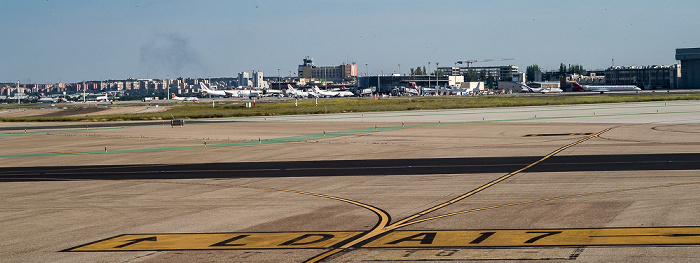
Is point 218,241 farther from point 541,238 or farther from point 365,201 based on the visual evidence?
point 541,238

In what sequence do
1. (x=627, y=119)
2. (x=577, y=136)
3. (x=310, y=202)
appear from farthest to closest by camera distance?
(x=627, y=119) < (x=577, y=136) < (x=310, y=202)

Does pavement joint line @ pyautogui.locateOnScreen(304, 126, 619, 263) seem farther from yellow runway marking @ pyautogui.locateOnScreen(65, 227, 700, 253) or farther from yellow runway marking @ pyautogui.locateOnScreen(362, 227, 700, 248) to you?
yellow runway marking @ pyautogui.locateOnScreen(362, 227, 700, 248)

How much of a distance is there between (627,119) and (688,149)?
2891 cm

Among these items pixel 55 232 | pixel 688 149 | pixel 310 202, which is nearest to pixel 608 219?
pixel 310 202

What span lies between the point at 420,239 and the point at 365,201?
6.03m

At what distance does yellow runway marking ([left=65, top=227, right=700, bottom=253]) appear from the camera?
15273 mm

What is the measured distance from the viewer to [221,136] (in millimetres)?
55188

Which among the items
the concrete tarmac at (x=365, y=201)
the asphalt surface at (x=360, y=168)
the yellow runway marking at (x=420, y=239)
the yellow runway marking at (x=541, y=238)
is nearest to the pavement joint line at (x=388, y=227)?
the concrete tarmac at (x=365, y=201)

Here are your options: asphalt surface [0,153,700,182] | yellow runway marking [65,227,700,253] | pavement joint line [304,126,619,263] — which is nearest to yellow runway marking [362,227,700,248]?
yellow runway marking [65,227,700,253]

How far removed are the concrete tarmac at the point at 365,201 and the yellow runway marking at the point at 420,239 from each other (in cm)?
5

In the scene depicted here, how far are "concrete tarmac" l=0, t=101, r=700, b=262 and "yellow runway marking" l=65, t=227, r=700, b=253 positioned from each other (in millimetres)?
49

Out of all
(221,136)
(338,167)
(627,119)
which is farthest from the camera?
(627,119)

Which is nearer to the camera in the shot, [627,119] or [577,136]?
[577,136]

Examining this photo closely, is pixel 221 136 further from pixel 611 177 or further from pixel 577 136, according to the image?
pixel 611 177
